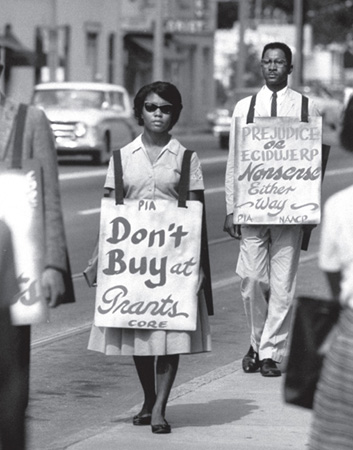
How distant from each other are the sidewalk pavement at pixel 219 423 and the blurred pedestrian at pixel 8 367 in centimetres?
161

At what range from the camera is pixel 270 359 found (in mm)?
8445

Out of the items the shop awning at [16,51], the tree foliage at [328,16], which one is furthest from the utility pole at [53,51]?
the tree foliage at [328,16]

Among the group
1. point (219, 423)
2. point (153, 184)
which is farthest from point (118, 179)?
point (219, 423)

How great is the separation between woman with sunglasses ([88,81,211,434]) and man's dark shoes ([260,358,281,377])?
4.31 feet

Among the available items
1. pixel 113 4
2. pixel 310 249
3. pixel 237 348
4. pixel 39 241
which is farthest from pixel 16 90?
pixel 39 241

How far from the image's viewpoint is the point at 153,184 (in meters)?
7.10

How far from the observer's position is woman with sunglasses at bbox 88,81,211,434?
23.0 feet

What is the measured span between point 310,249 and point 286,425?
30.7 ft

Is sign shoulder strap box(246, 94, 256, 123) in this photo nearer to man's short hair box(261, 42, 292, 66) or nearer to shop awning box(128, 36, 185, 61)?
man's short hair box(261, 42, 292, 66)

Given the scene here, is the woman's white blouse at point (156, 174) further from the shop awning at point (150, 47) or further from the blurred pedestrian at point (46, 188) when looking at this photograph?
the shop awning at point (150, 47)

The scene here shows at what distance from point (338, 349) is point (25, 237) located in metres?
1.26

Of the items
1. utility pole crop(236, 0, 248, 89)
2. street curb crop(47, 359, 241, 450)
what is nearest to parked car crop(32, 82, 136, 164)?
street curb crop(47, 359, 241, 450)

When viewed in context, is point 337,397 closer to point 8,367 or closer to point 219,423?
point 8,367

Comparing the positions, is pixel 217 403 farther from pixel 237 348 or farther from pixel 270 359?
pixel 237 348
